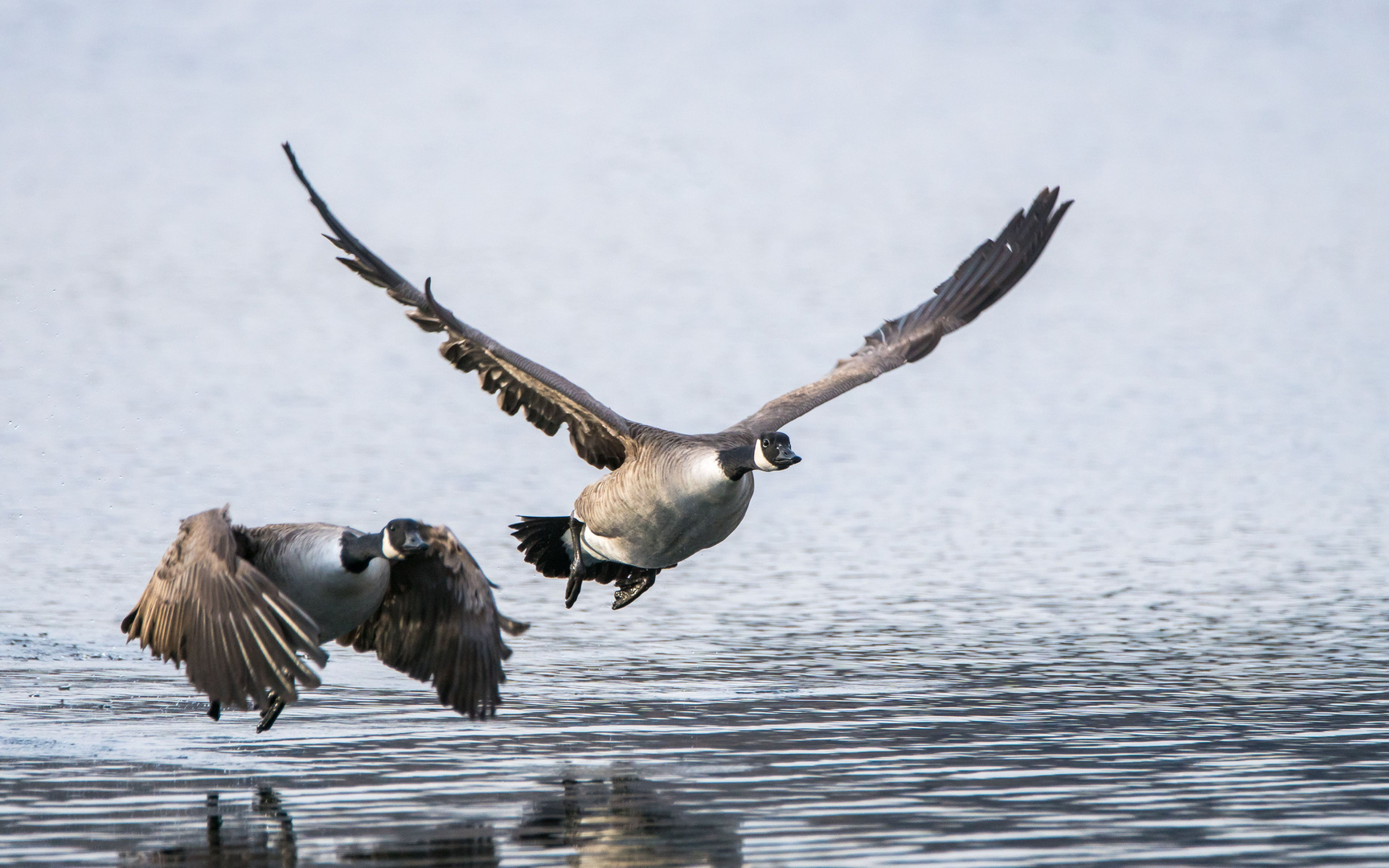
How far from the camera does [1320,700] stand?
956 centimetres

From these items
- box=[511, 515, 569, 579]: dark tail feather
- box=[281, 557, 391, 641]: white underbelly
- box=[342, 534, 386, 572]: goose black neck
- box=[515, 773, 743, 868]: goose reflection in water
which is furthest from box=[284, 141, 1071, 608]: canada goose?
box=[515, 773, 743, 868]: goose reflection in water

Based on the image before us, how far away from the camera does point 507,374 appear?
35.8ft

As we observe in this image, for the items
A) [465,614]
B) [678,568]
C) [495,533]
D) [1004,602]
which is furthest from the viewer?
[495,533]

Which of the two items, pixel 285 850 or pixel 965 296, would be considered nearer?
pixel 285 850

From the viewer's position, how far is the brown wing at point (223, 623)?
7.87 meters

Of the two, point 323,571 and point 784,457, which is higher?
point 784,457

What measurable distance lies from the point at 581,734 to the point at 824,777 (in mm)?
1469

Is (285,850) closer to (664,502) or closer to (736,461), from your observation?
(736,461)

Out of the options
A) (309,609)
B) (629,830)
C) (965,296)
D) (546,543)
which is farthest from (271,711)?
(965,296)

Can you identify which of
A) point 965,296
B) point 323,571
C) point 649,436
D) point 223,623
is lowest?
point 223,623

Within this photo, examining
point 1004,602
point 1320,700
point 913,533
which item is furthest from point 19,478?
point 1320,700

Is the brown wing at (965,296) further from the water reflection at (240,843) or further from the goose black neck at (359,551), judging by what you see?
the water reflection at (240,843)

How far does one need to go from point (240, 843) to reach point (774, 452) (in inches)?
140

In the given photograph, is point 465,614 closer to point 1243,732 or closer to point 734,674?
point 734,674
